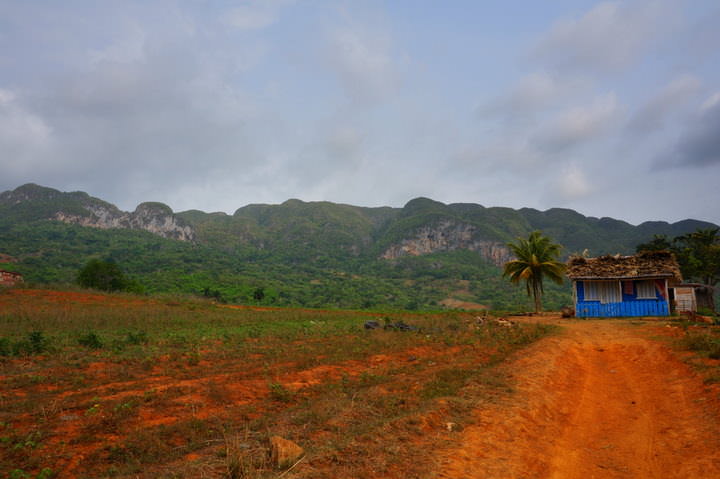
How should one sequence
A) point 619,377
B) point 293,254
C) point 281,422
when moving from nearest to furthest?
point 281,422 → point 619,377 → point 293,254

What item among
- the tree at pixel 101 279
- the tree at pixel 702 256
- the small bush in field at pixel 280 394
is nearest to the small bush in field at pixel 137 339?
the small bush in field at pixel 280 394

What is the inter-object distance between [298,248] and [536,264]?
12858 centimetres

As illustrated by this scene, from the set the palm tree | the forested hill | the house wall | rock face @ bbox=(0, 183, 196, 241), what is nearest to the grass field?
the house wall

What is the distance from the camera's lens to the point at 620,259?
80.2ft

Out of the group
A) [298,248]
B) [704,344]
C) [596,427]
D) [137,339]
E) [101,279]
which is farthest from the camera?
[298,248]

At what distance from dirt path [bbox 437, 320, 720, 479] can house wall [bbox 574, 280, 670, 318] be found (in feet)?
49.9

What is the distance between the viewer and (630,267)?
78.2 feet

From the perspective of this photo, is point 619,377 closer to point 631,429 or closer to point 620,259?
point 631,429

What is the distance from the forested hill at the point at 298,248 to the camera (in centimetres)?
6700

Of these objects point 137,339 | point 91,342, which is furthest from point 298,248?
point 91,342

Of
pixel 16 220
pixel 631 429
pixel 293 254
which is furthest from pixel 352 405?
pixel 16 220

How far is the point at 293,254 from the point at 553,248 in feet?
391

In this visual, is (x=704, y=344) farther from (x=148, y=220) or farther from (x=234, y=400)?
(x=148, y=220)

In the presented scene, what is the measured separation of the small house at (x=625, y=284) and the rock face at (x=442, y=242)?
4752 inches
